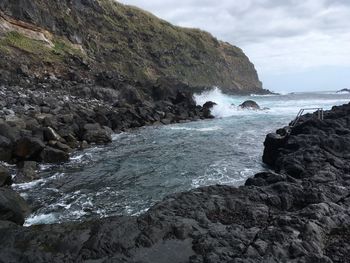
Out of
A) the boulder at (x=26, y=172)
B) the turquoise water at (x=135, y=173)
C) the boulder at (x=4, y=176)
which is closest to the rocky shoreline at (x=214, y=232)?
the turquoise water at (x=135, y=173)

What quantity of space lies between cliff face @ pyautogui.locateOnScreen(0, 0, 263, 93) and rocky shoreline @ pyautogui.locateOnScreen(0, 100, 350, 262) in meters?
31.1

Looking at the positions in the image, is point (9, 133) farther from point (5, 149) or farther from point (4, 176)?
point (4, 176)

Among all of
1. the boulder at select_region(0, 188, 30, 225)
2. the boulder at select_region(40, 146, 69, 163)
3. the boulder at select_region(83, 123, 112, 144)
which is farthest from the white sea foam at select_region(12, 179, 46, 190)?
the boulder at select_region(83, 123, 112, 144)

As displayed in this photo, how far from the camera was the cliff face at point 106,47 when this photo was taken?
45.4m

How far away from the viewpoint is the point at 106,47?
76312 mm

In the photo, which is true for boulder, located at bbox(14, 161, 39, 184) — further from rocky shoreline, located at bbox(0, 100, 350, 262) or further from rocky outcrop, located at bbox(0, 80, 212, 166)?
rocky shoreline, located at bbox(0, 100, 350, 262)

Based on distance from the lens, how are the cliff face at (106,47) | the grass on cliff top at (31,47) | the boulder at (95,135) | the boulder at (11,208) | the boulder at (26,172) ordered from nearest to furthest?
1. the boulder at (11,208)
2. the boulder at (26,172)
3. the boulder at (95,135)
4. the grass on cliff top at (31,47)
5. the cliff face at (106,47)

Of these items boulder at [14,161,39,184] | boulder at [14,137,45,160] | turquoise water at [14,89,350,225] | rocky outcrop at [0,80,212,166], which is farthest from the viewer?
rocky outcrop at [0,80,212,166]

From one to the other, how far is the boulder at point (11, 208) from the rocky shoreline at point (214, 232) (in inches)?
8.2

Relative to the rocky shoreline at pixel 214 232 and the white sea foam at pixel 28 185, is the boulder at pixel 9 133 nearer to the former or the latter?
the white sea foam at pixel 28 185

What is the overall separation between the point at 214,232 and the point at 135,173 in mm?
9981

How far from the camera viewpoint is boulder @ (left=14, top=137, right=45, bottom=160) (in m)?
18.3

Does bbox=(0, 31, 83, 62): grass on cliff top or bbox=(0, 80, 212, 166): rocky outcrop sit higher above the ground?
bbox=(0, 31, 83, 62): grass on cliff top

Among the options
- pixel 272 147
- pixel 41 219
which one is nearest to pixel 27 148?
pixel 41 219
